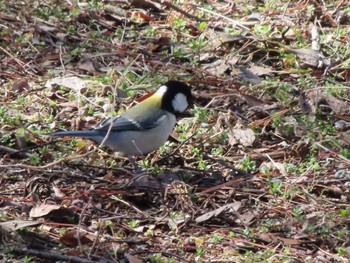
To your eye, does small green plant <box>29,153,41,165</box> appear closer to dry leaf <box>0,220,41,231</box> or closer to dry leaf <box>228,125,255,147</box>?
dry leaf <box>0,220,41,231</box>

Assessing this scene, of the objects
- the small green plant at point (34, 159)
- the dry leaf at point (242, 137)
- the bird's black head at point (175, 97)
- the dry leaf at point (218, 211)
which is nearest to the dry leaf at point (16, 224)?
the small green plant at point (34, 159)

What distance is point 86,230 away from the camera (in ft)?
16.3

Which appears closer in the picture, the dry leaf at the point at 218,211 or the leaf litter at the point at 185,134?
the leaf litter at the point at 185,134

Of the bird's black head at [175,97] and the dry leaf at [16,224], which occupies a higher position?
the bird's black head at [175,97]

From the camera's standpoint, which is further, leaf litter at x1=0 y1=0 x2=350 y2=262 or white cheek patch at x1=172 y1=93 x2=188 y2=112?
white cheek patch at x1=172 y1=93 x2=188 y2=112

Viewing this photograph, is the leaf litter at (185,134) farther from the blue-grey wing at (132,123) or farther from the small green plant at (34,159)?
the blue-grey wing at (132,123)

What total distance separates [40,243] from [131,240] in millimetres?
477

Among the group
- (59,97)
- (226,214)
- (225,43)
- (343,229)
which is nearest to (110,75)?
(59,97)

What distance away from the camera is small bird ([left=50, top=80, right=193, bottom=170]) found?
5.71 metres

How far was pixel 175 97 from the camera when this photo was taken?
6.03 meters

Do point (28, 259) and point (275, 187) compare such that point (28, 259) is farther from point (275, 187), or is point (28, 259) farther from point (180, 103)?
point (180, 103)

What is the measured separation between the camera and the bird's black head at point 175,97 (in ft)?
19.6

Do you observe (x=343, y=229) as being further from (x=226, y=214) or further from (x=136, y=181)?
(x=136, y=181)

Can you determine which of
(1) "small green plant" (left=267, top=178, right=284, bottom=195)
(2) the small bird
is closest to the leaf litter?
(1) "small green plant" (left=267, top=178, right=284, bottom=195)
